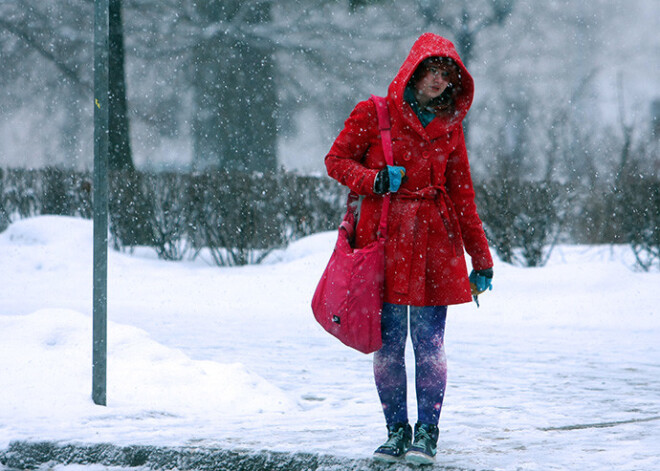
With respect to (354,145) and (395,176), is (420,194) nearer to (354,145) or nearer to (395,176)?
(395,176)

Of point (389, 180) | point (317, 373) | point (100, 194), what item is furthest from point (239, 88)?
point (389, 180)

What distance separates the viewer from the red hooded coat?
116 inches

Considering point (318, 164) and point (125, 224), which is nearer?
point (125, 224)

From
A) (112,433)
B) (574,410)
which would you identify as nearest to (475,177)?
(574,410)

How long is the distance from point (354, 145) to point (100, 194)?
4.65ft

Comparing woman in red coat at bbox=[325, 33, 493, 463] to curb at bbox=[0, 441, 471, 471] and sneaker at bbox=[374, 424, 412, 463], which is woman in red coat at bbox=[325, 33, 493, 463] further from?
curb at bbox=[0, 441, 471, 471]

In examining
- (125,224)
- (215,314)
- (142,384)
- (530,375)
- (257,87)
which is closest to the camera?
(142,384)

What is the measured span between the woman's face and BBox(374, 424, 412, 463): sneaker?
1203 millimetres

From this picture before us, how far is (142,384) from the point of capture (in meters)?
4.55

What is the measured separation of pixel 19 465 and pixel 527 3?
55.2 feet

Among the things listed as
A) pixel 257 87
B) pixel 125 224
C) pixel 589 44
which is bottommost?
pixel 125 224

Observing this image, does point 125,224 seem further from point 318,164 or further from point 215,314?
point 318,164

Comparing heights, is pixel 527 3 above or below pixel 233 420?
above

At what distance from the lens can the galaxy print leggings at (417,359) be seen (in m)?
3.00
